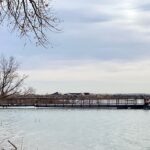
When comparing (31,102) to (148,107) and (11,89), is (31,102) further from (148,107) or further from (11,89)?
(11,89)

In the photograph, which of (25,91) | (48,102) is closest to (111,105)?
(48,102)

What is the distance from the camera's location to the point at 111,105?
542 ft
